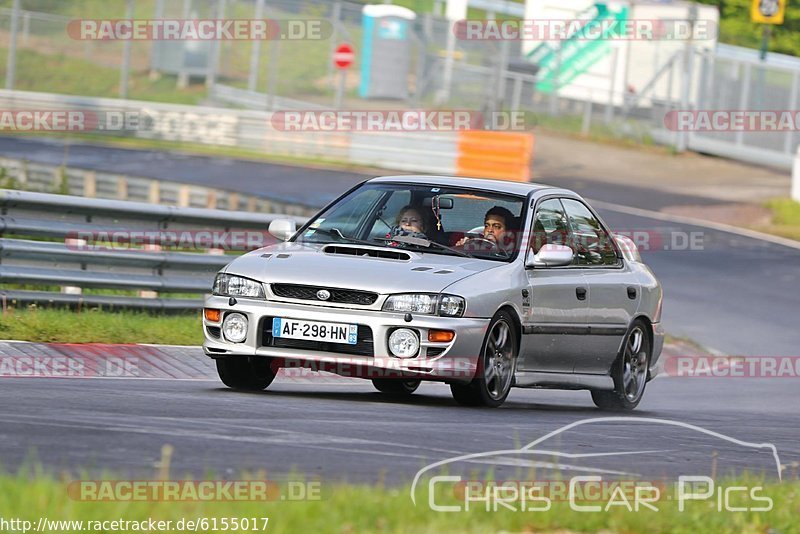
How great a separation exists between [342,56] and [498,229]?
29741 millimetres

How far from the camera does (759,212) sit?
30031mm

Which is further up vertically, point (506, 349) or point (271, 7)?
point (271, 7)

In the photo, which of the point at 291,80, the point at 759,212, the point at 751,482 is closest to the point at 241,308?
the point at 751,482

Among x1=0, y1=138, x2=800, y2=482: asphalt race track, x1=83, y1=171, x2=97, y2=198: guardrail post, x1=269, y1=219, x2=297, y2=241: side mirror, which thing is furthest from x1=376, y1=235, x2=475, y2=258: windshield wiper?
x1=83, y1=171, x2=97, y2=198: guardrail post

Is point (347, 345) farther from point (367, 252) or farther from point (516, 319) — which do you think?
point (516, 319)

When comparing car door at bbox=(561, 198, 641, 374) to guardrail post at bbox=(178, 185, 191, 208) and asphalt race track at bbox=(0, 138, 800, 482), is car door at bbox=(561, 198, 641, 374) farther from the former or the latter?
guardrail post at bbox=(178, 185, 191, 208)

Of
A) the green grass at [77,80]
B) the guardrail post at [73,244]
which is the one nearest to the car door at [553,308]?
the guardrail post at [73,244]

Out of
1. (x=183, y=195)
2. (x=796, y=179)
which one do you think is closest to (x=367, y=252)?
(x=183, y=195)

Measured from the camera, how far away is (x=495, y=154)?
3303cm

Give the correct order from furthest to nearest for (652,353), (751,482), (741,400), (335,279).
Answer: (741,400) < (652,353) < (335,279) < (751,482)

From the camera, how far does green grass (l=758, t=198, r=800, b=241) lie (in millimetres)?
27355

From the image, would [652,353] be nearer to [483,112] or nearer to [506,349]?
[506,349]

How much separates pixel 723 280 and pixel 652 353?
1065cm

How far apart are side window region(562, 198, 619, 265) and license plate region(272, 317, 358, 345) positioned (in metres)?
2.28
